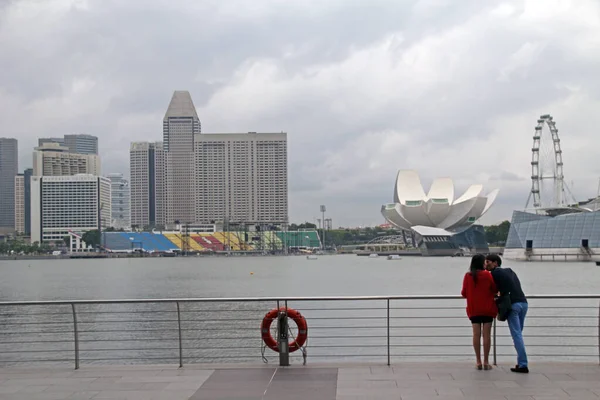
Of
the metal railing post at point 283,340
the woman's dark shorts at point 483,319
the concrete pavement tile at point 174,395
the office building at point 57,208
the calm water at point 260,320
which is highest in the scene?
the office building at point 57,208

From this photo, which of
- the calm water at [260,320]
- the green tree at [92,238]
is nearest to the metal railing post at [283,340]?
the calm water at [260,320]

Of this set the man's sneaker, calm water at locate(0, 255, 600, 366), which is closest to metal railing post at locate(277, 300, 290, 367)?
calm water at locate(0, 255, 600, 366)

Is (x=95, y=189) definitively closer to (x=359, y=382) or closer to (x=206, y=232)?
(x=206, y=232)

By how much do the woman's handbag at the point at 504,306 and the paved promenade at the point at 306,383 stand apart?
586 millimetres

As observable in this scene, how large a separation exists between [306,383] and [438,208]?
118762mm

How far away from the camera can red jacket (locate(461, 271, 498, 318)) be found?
8336 millimetres

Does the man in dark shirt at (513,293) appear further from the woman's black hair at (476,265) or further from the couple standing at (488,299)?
the woman's black hair at (476,265)

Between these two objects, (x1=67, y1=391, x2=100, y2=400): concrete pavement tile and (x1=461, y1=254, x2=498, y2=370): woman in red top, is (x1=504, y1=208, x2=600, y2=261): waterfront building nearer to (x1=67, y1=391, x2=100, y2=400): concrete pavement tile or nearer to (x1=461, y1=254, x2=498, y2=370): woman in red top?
(x1=461, y1=254, x2=498, y2=370): woman in red top

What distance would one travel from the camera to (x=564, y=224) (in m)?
81.4

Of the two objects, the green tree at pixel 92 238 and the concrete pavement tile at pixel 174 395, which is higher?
the concrete pavement tile at pixel 174 395

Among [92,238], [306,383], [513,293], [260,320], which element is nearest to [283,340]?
[306,383]

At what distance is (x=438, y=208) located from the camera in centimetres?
12456

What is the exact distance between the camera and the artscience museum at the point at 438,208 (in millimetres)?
123562

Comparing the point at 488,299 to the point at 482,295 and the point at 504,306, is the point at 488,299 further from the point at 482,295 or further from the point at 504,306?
the point at 504,306
